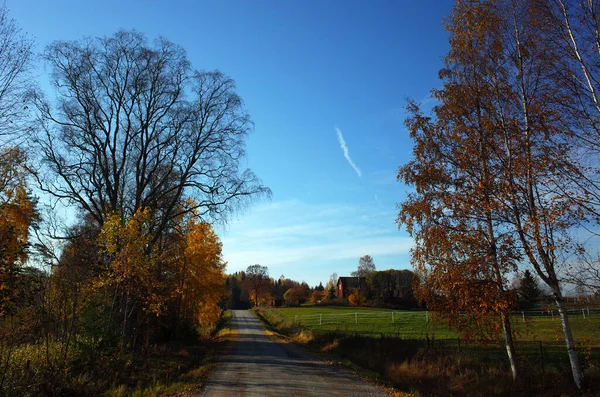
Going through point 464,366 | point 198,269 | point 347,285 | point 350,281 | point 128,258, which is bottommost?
point 464,366

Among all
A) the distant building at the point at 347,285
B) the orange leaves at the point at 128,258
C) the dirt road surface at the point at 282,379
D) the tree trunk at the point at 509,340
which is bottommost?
the dirt road surface at the point at 282,379

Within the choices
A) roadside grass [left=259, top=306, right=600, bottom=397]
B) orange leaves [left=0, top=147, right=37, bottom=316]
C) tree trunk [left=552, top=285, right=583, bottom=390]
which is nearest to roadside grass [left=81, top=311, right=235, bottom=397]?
orange leaves [left=0, top=147, right=37, bottom=316]

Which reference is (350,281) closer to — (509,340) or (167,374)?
(167,374)

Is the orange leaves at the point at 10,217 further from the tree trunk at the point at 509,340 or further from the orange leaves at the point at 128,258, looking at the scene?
the tree trunk at the point at 509,340

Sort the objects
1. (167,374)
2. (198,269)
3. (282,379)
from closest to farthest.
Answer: (282,379)
(167,374)
(198,269)

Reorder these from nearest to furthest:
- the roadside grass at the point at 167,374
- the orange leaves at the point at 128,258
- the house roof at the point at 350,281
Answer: the roadside grass at the point at 167,374 < the orange leaves at the point at 128,258 < the house roof at the point at 350,281

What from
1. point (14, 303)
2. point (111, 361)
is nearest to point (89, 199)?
point (111, 361)

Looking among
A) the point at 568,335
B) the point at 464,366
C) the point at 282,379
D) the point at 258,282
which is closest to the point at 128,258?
the point at 282,379

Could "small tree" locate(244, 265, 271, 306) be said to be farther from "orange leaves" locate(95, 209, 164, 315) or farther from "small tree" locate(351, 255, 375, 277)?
"orange leaves" locate(95, 209, 164, 315)

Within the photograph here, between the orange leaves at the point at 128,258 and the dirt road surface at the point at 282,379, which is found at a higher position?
the orange leaves at the point at 128,258

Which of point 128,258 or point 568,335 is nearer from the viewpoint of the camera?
point 568,335

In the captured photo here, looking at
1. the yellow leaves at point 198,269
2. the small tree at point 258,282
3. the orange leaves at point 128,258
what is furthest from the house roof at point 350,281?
the orange leaves at point 128,258

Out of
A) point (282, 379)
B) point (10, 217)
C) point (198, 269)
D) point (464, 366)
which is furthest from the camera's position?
point (198, 269)

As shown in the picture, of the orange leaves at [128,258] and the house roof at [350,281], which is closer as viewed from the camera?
the orange leaves at [128,258]
